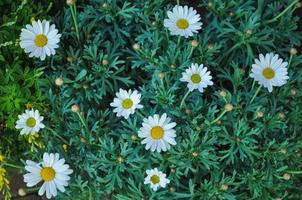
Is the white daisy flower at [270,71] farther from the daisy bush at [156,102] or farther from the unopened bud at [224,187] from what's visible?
the unopened bud at [224,187]

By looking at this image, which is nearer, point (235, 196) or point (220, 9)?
point (235, 196)

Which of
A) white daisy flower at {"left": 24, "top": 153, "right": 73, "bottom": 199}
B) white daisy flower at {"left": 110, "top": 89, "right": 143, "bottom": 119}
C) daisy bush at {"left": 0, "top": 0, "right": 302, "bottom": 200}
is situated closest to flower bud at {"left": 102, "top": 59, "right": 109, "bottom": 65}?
daisy bush at {"left": 0, "top": 0, "right": 302, "bottom": 200}

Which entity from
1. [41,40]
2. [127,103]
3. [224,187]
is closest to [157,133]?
[127,103]

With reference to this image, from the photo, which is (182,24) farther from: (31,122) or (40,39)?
(31,122)

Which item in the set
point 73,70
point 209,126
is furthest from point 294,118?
point 73,70

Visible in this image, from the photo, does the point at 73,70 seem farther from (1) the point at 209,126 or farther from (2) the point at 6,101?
(1) the point at 209,126

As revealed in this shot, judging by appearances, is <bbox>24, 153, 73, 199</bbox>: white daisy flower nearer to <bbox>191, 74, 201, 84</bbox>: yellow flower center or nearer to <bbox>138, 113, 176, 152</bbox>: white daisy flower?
<bbox>138, 113, 176, 152</bbox>: white daisy flower
